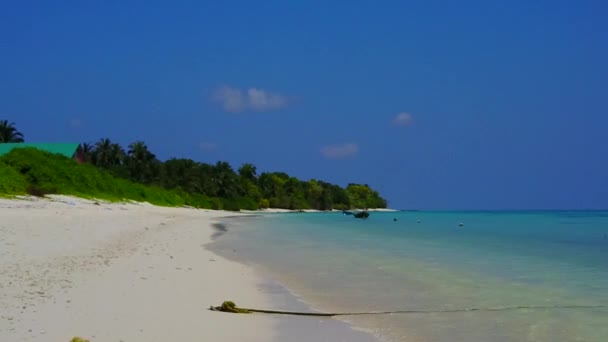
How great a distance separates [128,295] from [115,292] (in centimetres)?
22

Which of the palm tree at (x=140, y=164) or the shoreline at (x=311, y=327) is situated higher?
the palm tree at (x=140, y=164)

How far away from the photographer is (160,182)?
86438mm

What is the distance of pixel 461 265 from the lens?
16.5 m

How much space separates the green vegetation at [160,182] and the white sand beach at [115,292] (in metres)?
22.3

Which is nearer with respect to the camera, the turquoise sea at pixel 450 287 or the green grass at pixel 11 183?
the turquoise sea at pixel 450 287

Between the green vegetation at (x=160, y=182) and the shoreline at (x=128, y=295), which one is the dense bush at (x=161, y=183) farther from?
the shoreline at (x=128, y=295)

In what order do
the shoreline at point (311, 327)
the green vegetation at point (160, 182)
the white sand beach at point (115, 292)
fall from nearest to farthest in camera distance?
the white sand beach at point (115, 292), the shoreline at point (311, 327), the green vegetation at point (160, 182)

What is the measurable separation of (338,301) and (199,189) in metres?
85.2

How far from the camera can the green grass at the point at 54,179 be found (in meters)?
37.7

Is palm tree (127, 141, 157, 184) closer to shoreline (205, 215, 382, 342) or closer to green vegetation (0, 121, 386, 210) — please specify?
green vegetation (0, 121, 386, 210)

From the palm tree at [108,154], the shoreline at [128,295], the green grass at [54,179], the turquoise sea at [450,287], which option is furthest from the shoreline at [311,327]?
the palm tree at [108,154]

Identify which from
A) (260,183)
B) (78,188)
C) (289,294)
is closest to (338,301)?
(289,294)

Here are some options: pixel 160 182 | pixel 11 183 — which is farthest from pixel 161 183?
pixel 11 183

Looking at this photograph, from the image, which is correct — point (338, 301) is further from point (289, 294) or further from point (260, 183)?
point (260, 183)
